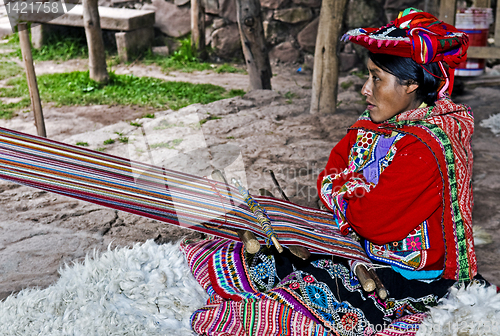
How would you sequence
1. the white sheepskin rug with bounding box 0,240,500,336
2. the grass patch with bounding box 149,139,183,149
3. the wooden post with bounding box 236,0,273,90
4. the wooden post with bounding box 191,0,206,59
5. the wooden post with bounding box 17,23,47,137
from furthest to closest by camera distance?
the wooden post with bounding box 191,0,206,59
the wooden post with bounding box 236,0,273,90
the grass patch with bounding box 149,139,183,149
the wooden post with bounding box 17,23,47,137
the white sheepskin rug with bounding box 0,240,500,336

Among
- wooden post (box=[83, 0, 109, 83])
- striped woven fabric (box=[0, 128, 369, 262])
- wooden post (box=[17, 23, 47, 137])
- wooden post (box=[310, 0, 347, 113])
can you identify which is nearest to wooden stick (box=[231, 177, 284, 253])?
striped woven fabric (box=[0, 128, 369, 262])

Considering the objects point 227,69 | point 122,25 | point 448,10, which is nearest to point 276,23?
point 227,69

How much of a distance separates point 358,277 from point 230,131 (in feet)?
9.56

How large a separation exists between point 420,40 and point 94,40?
196 inches

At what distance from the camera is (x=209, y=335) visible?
1.69 metres

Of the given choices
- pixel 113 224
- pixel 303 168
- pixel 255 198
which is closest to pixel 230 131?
pixel 303 168

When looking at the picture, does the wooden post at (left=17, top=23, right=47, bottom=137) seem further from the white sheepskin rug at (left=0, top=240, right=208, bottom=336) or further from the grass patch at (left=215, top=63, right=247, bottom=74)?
the grass patch at (left=215, top=63, right=247, bottom=74)

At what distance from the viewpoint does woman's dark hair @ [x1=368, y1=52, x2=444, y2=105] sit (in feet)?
5.38

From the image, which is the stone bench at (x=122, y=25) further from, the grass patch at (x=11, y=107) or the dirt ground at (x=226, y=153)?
the grass patch at (x=11, y=107)

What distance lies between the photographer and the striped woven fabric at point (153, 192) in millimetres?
1680

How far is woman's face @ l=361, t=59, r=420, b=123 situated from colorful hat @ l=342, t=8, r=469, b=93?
93 millimetres

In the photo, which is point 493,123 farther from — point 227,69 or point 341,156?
point 227,69

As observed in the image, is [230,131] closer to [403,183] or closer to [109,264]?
[109,264]

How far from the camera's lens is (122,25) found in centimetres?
715
